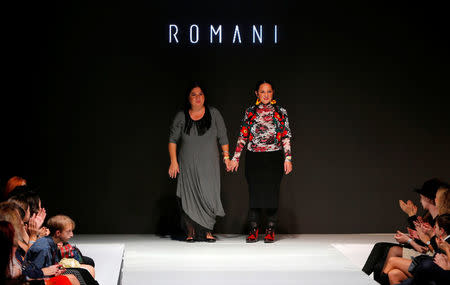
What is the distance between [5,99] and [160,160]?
1.56 metres

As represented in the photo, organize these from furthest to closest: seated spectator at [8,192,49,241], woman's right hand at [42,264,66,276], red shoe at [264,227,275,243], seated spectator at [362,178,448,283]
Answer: red shoe at [264,227,275,243]
seated spectator at [362,178,448,283]
seated spectator at [8,192,49,241]
woman's right hand at [42,264,66,276]

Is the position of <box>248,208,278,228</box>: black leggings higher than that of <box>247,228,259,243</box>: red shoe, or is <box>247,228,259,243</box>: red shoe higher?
<box>248,208,278,228</box>: black leggings

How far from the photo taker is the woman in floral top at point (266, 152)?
658cm

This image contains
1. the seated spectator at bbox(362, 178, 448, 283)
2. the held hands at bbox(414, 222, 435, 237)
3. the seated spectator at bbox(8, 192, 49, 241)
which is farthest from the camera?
the seated spectator at bbox(362, 178, 448, 283)

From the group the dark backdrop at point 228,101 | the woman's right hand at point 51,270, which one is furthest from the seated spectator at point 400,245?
the dark backdrop at point 228,101

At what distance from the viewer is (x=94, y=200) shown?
7.29 m

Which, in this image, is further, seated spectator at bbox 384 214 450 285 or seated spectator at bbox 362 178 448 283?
seated spectator at bbox 362 178 448 283

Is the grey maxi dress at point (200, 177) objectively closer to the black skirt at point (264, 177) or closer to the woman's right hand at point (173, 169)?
the woman's right hand at point (173, 169)

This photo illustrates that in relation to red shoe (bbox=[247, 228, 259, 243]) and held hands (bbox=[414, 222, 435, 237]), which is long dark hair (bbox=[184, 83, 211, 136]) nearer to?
red shoe (bbox=[247, 228, 259, 243])

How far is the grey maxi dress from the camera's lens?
6645 mm

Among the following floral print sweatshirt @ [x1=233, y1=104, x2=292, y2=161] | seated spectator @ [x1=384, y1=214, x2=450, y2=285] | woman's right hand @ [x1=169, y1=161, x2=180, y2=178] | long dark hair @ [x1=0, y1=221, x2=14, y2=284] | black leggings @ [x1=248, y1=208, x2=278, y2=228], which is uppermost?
floral print sweatshirt @ [x1=233, y1=104, x2=292, y2=161]

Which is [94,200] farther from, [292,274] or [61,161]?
[292,274]

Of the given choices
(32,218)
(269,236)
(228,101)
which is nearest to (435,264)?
(32,218)

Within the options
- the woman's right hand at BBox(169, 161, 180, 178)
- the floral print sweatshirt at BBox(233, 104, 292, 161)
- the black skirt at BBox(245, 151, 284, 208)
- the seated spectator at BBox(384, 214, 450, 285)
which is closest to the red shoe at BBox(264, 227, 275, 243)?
the black skirt at BBox(245, 151, 284, 208)
